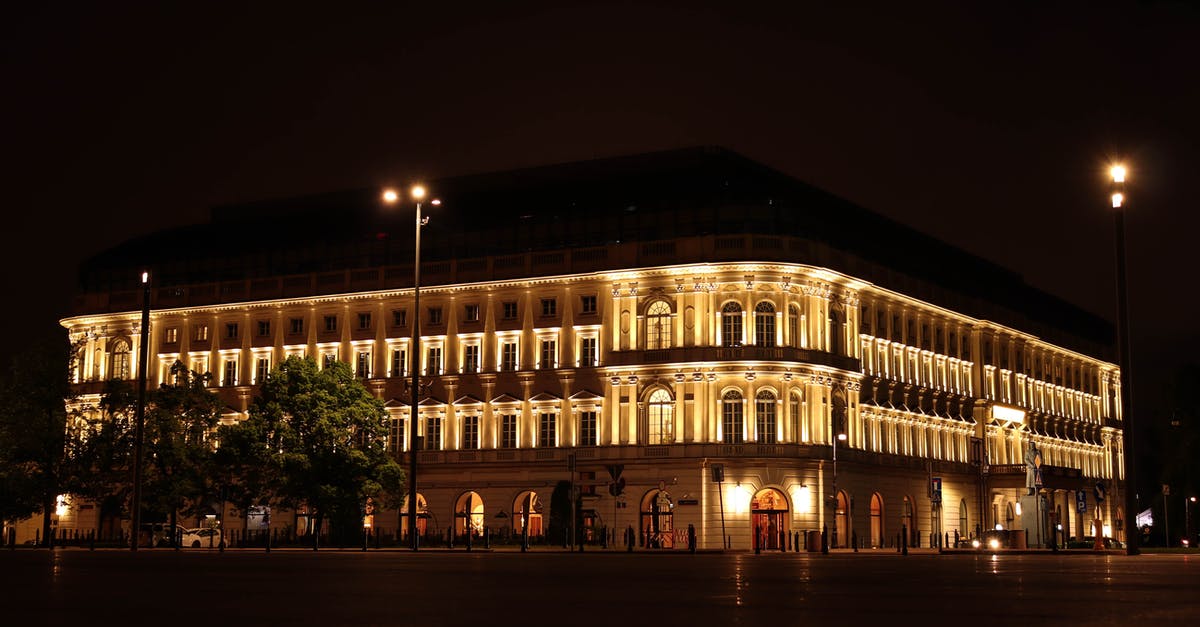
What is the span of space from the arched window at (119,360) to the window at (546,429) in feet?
95.8

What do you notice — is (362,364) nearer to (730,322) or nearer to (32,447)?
(32,447)

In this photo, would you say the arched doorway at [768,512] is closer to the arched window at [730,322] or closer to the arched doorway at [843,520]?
the arched doorway at [843,520]

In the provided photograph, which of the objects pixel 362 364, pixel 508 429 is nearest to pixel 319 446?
pixel 508 429

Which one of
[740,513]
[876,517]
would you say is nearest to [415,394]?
[740,513]

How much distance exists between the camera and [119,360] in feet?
330

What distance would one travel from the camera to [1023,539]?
232 ft

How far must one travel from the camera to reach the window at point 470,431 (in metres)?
90.1

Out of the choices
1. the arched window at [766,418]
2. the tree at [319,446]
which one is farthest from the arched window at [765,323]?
the tree at [319,446]

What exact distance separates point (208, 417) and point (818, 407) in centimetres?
3323

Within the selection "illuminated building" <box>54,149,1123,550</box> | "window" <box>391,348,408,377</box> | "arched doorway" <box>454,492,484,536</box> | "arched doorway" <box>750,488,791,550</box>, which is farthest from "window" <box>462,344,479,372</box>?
"arched doorway" <box>750,488,791,550</box>

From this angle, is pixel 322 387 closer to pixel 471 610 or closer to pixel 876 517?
pixel 876 517

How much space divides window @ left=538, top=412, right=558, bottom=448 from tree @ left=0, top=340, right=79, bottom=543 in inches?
997

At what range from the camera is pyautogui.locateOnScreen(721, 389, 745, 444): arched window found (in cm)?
8275

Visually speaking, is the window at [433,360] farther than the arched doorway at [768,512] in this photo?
Yes
